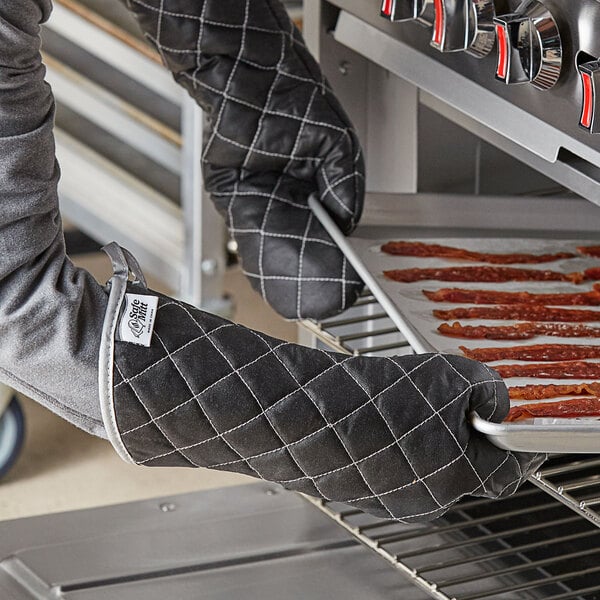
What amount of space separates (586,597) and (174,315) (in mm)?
499

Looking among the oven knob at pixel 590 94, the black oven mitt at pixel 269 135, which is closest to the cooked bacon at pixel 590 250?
the black oven mitt at pixel 269 135

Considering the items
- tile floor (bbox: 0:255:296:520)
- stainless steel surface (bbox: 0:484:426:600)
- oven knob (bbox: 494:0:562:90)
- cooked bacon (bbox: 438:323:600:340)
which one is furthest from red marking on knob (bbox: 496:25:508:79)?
tile floor (bbox: 0:255:296:520)

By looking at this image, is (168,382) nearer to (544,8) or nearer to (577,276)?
(544,8)

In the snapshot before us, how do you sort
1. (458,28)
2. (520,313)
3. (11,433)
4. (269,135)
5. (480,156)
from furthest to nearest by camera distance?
(11,433), (480,156), (269,135), (520,313), (458,28)

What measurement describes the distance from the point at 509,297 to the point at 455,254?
88 mm

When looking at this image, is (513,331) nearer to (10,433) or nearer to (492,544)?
(492,544)

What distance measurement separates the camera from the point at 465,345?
91 centimetres

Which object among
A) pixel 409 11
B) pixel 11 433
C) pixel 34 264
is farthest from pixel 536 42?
pixel 11 433

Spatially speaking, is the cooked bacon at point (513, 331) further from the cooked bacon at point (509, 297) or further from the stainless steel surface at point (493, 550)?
the stainless steel surface at point (493, 550)

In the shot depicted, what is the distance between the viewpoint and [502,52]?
32.8 inches

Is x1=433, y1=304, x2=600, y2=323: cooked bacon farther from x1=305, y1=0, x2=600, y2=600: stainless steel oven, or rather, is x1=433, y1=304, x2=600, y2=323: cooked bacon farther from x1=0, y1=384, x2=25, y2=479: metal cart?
x1=0, y1=384, x2=25, y2=479: metal cart

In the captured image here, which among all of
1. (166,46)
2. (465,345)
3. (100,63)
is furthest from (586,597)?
(100,63)

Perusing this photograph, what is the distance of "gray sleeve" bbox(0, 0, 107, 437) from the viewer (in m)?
0.68

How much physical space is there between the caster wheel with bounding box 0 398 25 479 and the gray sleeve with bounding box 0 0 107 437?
4.38 ft
